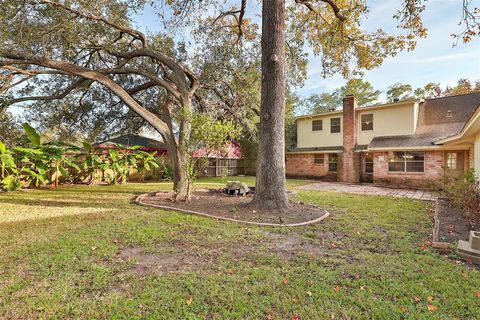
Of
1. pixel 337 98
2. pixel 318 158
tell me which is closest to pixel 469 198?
pixel 318 158

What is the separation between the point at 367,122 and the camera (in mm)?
16797

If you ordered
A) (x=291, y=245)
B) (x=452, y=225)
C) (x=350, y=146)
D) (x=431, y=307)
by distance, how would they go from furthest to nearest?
(x=350, y=146), (x=452, y=225), (x=291, y=245), (x=431, y=307)

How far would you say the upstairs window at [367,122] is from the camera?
16.7 meters

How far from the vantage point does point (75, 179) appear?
12.4m

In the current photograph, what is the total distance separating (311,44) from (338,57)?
1408mm

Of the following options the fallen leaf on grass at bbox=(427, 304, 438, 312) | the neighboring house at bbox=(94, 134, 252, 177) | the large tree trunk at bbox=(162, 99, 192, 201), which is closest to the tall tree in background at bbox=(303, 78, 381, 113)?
the neighboring house at bbox=(94, 134, 252, 177)

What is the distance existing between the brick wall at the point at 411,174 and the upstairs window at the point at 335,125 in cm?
325

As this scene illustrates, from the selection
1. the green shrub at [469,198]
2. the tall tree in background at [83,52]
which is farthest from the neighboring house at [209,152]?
the green shrub at [469,198]

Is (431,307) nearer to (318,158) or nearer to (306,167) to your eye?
(318,158)

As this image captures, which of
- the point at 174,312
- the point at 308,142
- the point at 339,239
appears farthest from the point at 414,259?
the point at 308,142

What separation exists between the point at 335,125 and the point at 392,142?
13.0 ft

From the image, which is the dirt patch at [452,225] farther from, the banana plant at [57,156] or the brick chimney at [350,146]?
the banana plant at [57,156]

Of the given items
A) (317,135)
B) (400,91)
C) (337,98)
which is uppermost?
(337,98)

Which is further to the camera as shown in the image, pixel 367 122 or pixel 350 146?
pixel 367 122
